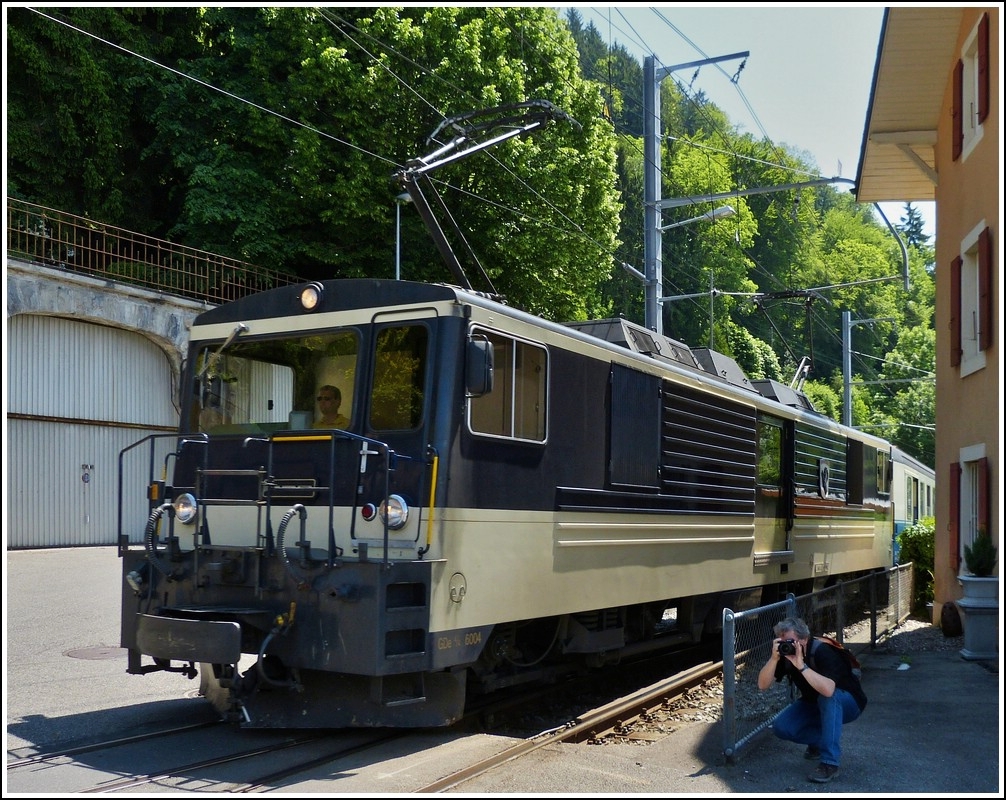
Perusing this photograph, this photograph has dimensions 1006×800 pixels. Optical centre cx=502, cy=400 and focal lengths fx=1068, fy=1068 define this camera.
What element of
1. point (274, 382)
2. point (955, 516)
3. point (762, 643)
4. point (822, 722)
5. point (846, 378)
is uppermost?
point (846, 378)

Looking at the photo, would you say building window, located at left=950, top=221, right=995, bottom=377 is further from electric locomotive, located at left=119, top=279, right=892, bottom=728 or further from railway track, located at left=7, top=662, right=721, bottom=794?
railway track, located at left=7, top=662, right=721, bottom=794

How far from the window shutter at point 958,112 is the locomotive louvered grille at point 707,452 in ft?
14.1

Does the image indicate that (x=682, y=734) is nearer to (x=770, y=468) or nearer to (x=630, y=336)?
(x=630, y=336)

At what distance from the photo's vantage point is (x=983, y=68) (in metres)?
11.5

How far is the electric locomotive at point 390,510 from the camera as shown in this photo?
23.3ft

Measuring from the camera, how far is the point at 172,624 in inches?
278

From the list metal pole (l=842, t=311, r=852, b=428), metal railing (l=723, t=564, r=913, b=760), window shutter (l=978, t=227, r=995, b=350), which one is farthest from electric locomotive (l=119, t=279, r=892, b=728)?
metal pole (l=842, t=311, r=852, b=428)

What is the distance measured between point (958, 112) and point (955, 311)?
7.94 ft

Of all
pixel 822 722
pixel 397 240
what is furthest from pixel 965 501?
pixel 397 240

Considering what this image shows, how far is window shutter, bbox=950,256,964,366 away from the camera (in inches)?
516

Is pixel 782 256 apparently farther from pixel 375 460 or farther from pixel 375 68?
pixel 375 460

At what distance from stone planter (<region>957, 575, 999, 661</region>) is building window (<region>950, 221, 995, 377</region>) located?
8.33ft

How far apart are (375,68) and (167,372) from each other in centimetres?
863

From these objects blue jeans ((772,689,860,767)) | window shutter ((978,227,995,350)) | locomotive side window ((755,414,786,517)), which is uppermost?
window shutter ((978,227,995,350))
